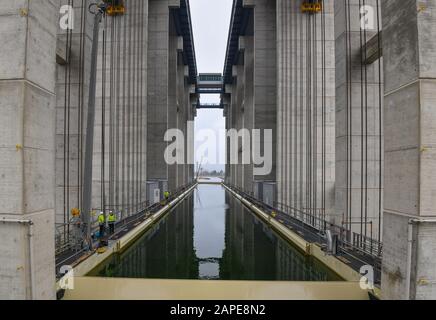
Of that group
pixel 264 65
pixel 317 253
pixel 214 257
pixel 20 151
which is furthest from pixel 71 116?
pixel 264 65

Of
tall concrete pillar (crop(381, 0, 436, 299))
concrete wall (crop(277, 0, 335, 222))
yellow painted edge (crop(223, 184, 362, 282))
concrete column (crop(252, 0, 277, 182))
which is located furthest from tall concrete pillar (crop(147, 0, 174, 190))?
tall concrete pillar (crop(381, 0, 436, 299))

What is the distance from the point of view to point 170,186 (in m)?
50.6

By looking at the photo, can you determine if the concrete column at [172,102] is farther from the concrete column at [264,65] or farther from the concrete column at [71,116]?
the concrete column at [71,116]

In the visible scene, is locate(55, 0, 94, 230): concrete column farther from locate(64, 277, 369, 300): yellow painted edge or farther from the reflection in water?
locate(64, 277, 369, 300): yellow painted edge

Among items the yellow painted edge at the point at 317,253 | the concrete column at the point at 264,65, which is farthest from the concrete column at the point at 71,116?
the concrete column at the point at 264,65

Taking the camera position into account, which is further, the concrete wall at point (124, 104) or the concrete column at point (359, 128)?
the concrete wall at point (124, 104)

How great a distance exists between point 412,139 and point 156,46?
126 ft

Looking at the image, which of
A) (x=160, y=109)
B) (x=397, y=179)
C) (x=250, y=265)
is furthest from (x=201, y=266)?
(x=160, y=109)

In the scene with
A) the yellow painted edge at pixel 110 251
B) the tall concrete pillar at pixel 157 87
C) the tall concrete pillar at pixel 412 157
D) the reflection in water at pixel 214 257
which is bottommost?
the reflection in water at pixel 214 257

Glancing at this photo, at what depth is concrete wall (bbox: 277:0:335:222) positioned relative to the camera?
3102 cm

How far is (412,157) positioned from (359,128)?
8.40 meters

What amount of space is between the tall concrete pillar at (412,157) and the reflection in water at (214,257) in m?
4.33

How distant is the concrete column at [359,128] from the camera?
1526 centimetres

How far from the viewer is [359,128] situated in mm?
15359
